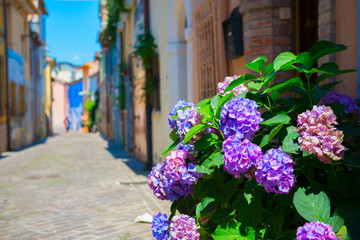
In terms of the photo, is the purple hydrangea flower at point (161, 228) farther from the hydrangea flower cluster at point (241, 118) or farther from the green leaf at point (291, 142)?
the green leaf at point (291, 142)

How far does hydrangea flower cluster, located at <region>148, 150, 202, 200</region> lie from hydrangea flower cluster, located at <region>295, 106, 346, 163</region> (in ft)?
2.53

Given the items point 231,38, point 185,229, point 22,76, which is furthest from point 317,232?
point 22,76

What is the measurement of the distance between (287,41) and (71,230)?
10.6ft

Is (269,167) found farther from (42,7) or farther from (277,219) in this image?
(42,7)

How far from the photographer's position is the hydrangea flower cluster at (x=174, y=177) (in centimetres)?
254

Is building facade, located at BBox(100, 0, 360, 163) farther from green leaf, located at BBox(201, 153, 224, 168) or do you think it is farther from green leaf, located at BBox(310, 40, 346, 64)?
green leaf, located at BBox(201, 153, 224, 168)

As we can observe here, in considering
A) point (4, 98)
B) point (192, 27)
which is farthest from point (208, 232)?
point (4, 98)

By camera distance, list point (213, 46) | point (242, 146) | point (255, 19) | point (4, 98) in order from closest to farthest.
A: point (242, 146)
point (255, 19)
point (213, 46)
point (4, 98)

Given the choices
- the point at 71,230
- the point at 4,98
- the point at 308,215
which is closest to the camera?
the point at 308,215

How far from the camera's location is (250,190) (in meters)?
2.19

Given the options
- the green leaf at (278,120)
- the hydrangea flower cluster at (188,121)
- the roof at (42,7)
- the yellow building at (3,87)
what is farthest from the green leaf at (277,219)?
the roof at (42,7)

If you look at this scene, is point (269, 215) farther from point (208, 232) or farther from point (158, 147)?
point (158, 147)

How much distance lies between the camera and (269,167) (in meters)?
1.96

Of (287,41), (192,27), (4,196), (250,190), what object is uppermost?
(192,27)
